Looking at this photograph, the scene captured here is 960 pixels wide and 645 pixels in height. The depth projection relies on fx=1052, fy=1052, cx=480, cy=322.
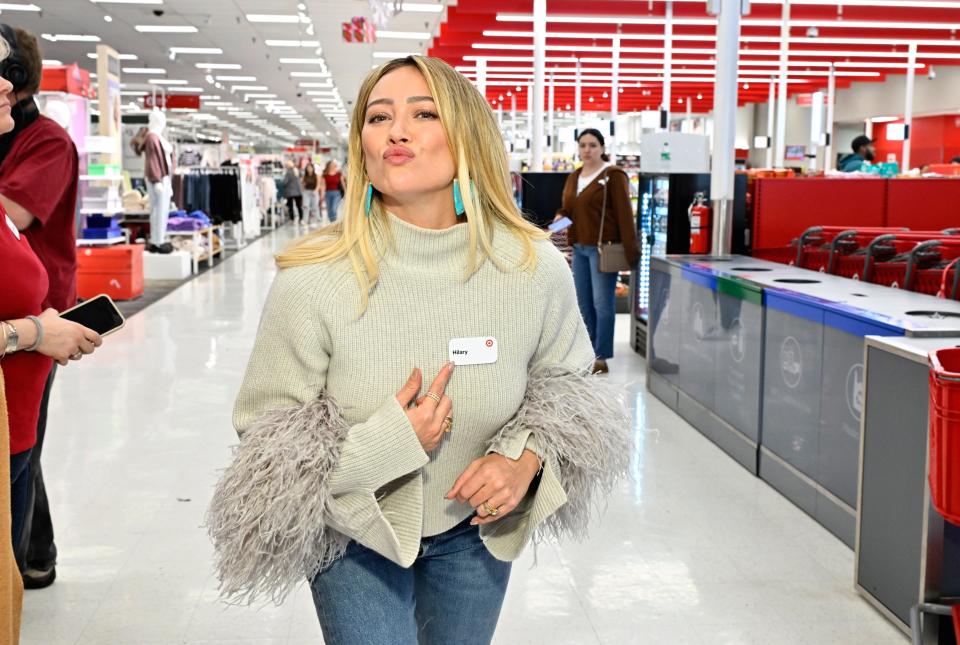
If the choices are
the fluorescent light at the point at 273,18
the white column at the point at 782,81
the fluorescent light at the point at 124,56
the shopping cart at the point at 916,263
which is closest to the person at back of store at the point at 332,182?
the fluorescent light at the point at 124,56

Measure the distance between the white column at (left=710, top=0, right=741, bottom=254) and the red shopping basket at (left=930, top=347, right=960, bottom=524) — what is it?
424cm

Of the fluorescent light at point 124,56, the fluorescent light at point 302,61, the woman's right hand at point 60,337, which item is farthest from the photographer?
the fluorescent light at point 302,61

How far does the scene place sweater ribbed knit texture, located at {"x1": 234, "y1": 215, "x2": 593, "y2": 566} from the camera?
1.54m

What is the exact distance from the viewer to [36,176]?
8.38 feet

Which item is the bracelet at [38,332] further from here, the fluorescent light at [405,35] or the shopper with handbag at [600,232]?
the fluorescent light at [405,35]

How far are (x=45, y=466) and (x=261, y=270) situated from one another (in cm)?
964

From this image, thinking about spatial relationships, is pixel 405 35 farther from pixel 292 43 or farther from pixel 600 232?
pixel 600 232

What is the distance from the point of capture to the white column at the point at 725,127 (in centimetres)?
636

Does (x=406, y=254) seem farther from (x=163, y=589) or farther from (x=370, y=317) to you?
(x=163, y=589)

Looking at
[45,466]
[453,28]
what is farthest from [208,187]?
[45,466]

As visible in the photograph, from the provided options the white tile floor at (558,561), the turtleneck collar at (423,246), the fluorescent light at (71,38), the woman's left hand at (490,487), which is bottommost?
the white tile floor at (558,561)

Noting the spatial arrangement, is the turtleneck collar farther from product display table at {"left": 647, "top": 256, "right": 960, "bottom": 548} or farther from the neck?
product display table at {"left": 647, "top": 256, "right": 960, "bottom": 548}

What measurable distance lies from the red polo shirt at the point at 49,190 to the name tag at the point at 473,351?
1.44 m

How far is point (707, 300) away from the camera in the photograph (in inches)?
210
